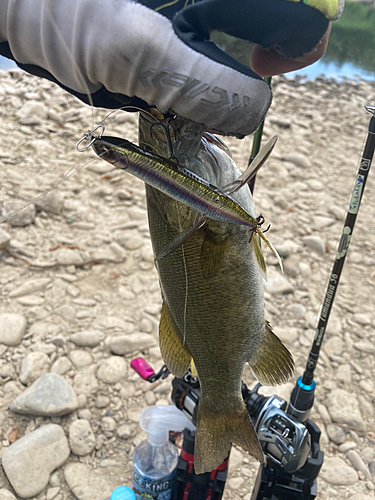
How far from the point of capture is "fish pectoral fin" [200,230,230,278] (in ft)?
3.81

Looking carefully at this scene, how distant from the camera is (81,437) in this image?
2.39 m

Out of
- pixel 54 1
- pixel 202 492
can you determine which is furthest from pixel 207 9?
pixel 202 492

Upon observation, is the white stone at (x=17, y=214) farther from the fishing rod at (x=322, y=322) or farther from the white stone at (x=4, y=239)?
the fishing rod at (x=322, y=322)

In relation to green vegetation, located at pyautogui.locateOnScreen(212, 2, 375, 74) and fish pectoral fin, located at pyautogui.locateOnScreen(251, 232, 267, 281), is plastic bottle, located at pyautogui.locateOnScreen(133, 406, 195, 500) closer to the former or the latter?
fish pectoral fin, located at pyautogui.locateOnScreen(251, 232, 267, 281)

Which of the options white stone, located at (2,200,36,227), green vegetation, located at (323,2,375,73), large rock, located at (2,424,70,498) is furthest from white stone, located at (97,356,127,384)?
green vegetation, located at (323,2,375,73)

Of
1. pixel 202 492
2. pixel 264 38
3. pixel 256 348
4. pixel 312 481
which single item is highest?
pixel 264 38

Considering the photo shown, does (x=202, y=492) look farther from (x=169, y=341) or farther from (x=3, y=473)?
(x=3, y=473)

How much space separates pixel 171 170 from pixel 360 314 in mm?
3016

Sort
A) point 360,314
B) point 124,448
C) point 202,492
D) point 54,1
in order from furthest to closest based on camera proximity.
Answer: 1. point 360,314
2. point 124,448
3. point 202,492
4. point 54,1

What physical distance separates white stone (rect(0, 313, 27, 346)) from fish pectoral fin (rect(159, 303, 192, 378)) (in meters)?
1.71

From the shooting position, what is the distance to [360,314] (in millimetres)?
3496

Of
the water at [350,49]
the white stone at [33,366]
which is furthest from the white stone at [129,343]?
the water at [350,49]

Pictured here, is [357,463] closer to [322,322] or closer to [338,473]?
[338,473]

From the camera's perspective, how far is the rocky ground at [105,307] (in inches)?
92.8
